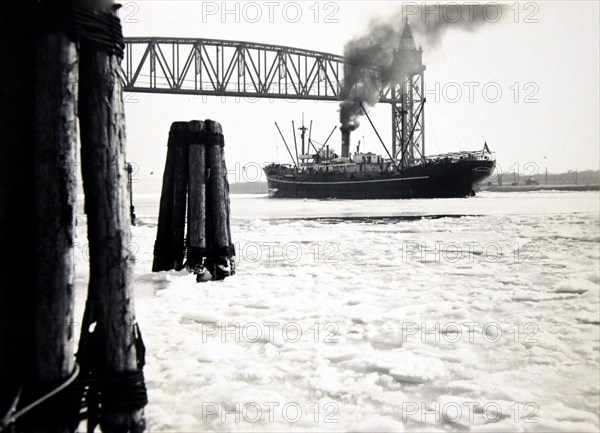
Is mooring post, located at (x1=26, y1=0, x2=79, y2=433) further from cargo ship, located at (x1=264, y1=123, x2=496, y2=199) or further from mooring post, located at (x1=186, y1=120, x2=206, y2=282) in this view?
cargo ship, located at (x1=264, y1=123, x2=496, y2=199)

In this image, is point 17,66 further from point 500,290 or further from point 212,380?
point 500,290

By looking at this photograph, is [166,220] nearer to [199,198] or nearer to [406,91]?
[199,198]

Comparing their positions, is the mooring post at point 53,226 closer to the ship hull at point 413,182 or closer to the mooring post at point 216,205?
the mooring post at point 216,205

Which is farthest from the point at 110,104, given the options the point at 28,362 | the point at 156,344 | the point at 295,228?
the point at 295,228

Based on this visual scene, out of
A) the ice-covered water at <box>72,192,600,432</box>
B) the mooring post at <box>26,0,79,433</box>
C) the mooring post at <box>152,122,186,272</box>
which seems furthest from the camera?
the mooring post at <box>152,122,186,272</box>

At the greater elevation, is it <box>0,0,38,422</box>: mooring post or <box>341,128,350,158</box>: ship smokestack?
<box>341,128,350,158</box>: ship smokestack

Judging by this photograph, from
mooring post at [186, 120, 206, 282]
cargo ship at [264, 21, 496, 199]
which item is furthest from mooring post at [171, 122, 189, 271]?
cargo ship at [264, 21, 496, 199]
